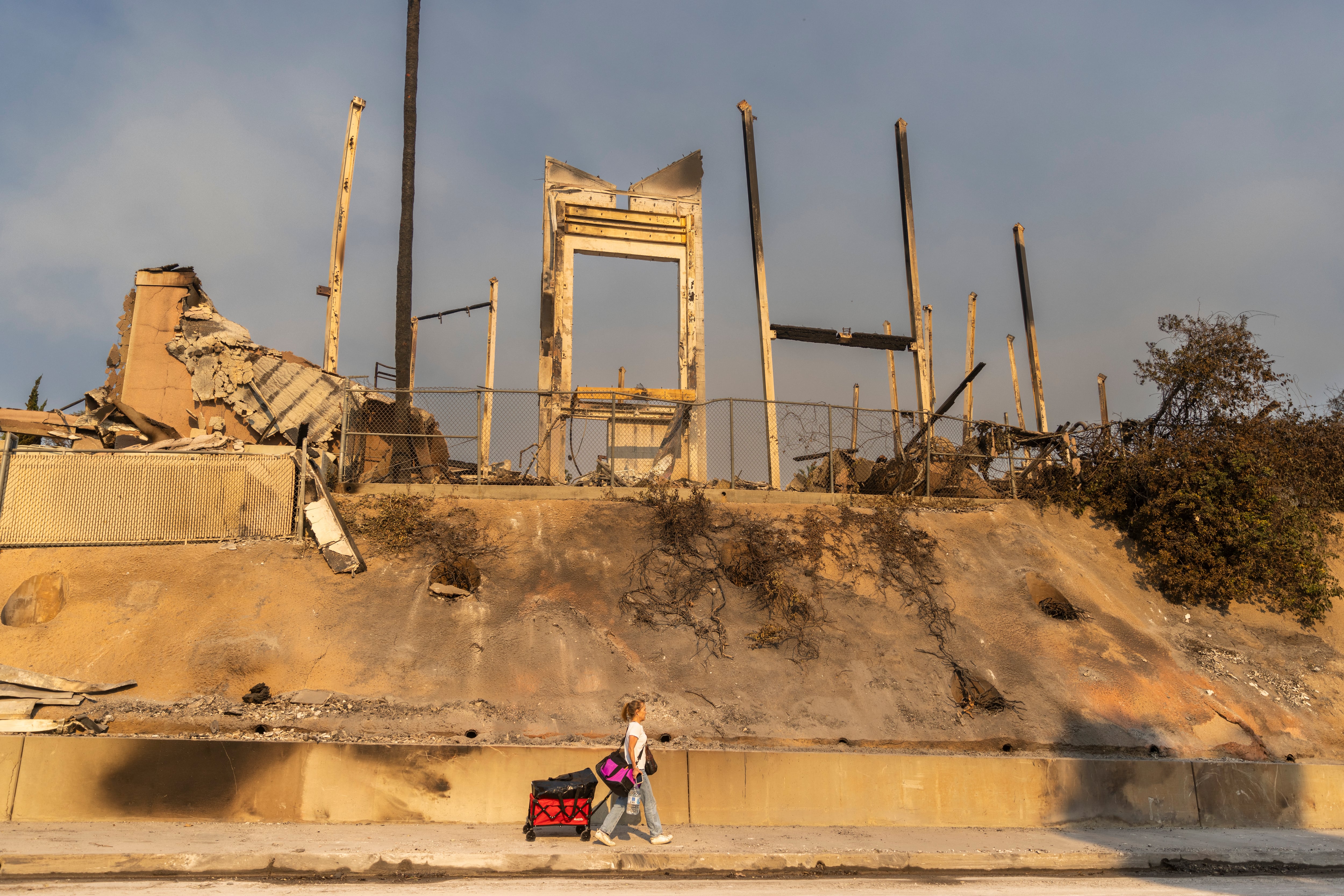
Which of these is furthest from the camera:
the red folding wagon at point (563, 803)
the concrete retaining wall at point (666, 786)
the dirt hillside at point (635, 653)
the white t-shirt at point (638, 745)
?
the dirt hillside at point (635, 653)

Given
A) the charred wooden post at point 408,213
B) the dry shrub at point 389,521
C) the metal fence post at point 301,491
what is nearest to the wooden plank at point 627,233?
the charred wooden post at point 408,213

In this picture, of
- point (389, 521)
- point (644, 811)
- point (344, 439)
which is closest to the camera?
point (644, 811)

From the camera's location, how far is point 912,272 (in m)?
19.7

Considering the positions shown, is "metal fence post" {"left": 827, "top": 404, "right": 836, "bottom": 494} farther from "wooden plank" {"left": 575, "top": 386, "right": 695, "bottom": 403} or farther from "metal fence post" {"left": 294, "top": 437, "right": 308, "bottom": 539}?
"metal fence post" {"left": 294, "top": 437, "right": 308, "bottom": 539}

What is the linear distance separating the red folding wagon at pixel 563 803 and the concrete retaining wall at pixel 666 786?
0.76m

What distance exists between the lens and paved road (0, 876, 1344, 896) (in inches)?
238

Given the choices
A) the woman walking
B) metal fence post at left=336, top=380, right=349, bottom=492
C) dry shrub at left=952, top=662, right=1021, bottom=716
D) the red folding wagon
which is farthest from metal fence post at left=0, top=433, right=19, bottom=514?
dry shrub at left=952, top=662, right=1021, bottom=716

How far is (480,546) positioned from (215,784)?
5.16 m

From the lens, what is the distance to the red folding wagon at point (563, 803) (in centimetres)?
774

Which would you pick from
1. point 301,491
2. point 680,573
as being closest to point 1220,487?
point 680,573

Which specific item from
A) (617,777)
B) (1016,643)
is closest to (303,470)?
(617,777)

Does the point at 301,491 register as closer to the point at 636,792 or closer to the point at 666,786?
the point at 666,786

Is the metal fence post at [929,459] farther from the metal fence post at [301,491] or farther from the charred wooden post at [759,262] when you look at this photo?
the metal fence post at [301,491]

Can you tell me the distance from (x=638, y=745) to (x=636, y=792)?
1.48ft
